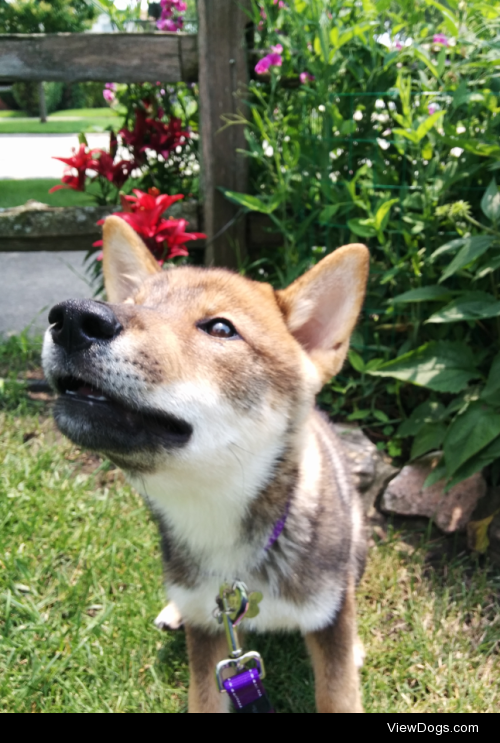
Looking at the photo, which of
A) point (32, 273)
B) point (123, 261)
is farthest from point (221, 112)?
point (32, 273)

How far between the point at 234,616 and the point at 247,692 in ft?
0.75

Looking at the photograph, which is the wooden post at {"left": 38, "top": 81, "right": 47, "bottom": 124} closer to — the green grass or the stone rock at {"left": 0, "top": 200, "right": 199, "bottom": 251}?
the green grass

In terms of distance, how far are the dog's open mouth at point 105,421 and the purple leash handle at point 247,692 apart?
2.70 feet

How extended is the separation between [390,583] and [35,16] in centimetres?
482

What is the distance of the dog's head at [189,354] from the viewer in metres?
1.48

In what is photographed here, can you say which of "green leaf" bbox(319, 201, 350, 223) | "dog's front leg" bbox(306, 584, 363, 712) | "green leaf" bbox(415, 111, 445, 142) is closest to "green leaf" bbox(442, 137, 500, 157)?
"green leaf" bbox(415, 111, 445, 142)

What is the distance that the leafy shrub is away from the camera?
2699mm

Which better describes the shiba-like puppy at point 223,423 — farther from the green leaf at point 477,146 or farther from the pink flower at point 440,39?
the pink flower at point 440,39

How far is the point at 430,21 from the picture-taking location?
133 inches

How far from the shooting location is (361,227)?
9.93 ft

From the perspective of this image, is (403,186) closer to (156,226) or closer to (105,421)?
(156,226)

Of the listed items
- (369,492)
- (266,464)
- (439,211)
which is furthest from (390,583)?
(439,211)

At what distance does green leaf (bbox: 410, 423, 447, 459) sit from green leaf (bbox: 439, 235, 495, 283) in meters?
0.83

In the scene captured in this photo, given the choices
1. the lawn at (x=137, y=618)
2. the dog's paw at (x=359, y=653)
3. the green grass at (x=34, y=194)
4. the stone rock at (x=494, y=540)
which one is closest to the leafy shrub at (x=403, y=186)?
the stone rock at (x=494, y=540)
